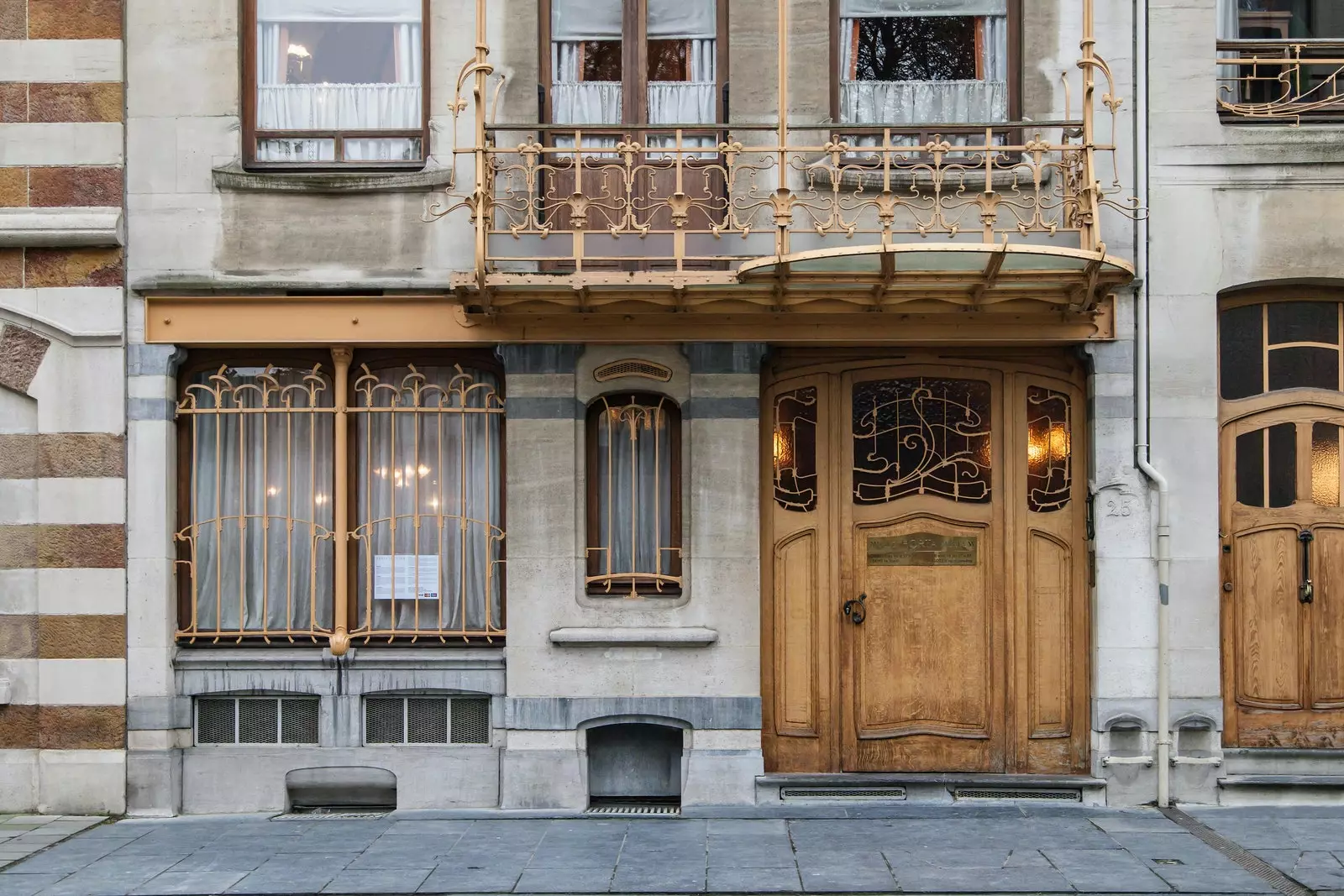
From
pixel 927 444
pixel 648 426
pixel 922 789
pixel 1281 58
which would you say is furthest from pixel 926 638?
pixel 1281 58

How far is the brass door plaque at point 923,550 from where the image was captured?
9.42 m

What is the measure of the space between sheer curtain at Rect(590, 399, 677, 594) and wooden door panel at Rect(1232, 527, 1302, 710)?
419 centimetres

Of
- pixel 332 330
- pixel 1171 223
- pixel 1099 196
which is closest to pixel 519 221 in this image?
Answer: pixel 332 330

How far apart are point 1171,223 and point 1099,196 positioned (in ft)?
3.80

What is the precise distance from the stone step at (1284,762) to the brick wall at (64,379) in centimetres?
803

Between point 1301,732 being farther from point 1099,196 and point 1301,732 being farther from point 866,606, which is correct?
point 1099,196

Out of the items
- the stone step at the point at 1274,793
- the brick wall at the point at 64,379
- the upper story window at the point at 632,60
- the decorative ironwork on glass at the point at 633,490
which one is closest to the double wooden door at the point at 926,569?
the decorative ironwork on glass at the point at 633,490

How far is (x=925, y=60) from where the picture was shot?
31.2 feet

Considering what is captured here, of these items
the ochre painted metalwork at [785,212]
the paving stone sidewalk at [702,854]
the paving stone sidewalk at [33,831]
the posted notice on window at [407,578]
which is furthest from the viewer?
the posted notice on window at [407,578]

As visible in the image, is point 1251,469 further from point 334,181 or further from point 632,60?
point 334,181

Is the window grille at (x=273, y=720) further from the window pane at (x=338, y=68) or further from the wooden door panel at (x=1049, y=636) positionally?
the wooden door panel at (x=1049, y=636)

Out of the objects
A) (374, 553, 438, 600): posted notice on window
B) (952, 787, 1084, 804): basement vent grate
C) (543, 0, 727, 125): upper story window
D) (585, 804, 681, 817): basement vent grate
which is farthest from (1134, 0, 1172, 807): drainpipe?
(374, 553, 438, 600): posted notice on window

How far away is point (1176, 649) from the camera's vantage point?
29.9ft

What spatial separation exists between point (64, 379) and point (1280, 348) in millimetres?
8894
